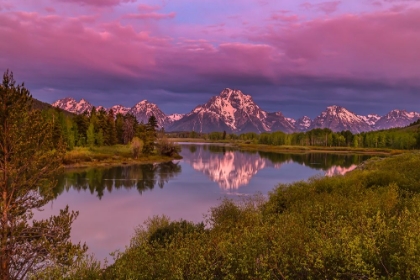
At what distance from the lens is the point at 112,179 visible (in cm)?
9031

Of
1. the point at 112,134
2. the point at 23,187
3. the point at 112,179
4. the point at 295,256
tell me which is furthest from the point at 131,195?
the point at 112,134

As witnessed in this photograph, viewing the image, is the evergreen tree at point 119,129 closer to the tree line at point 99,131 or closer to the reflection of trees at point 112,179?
the tree line at point 99,131

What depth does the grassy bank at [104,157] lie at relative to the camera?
11838 cm

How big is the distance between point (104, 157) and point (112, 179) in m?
45.4

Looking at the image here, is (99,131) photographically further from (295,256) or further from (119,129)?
(295,256)

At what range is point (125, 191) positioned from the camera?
75.6 meters

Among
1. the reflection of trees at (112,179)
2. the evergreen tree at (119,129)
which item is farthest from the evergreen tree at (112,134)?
the reflection of trees at (112,179)

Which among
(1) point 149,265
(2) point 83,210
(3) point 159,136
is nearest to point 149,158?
(3) point 159,136

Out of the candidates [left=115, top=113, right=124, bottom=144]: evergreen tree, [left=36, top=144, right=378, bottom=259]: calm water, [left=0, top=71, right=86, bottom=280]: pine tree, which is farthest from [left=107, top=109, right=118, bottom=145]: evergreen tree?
[left=0, top=71, right=86, bottom=280]: pine tree

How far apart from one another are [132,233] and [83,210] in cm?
1754

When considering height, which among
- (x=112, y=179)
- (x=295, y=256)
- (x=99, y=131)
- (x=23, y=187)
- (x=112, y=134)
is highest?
(x=99, y=131)

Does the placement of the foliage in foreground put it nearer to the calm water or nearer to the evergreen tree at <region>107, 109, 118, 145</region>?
the calm water

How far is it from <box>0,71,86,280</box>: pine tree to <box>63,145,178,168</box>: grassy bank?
296 ft

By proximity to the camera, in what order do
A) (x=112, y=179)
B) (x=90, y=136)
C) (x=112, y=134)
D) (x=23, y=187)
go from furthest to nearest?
1. (x=112, y=134)
2. (x=90, y=136)
3. (x=112, y=179)
4. (x=23, y=187)
